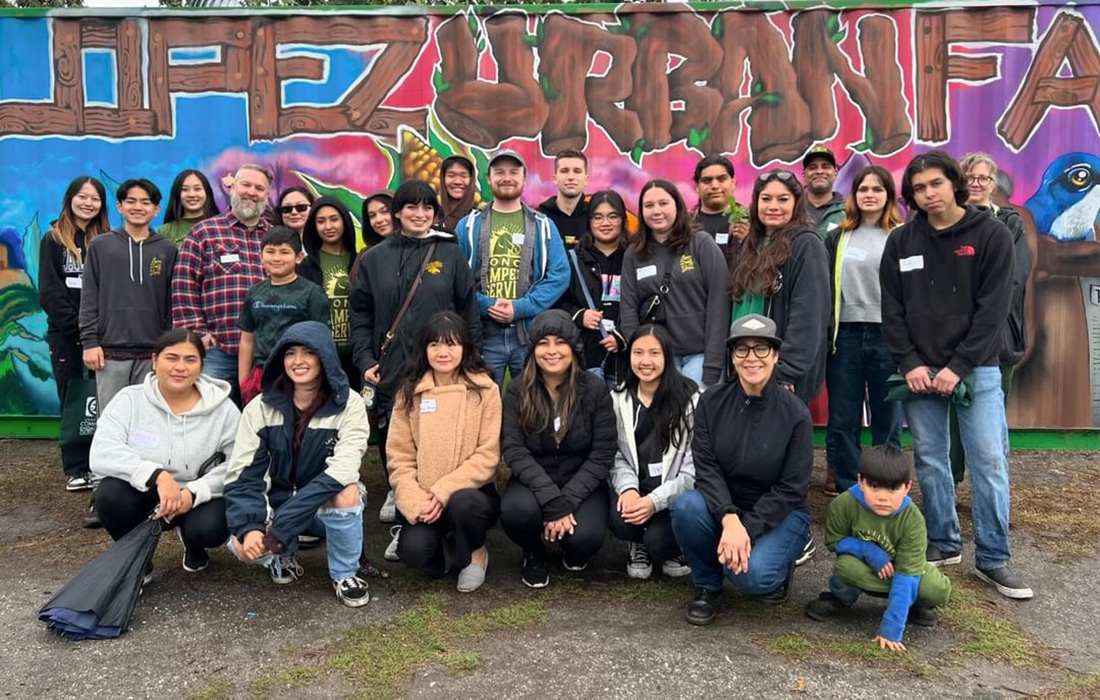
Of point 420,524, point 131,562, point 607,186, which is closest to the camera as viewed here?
point 131,562

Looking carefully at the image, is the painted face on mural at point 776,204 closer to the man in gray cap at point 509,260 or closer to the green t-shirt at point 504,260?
the man in gray cap at point 509,260

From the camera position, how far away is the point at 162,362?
3.76 metres

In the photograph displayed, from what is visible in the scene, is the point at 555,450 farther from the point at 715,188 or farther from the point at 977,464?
the point at 977,464

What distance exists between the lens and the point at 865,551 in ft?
10.7

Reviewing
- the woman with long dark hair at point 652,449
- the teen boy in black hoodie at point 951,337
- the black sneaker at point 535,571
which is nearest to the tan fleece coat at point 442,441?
the black sneaker at point 535,571

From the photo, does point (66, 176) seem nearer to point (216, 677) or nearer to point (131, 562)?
point (131, 562)

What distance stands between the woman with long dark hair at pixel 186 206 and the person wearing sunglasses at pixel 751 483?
3.55 meters

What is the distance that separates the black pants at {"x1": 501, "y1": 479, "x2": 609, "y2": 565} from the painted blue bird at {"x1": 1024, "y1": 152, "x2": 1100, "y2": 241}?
458 cm

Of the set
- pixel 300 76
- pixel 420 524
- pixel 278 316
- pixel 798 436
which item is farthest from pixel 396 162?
pixel 798 436

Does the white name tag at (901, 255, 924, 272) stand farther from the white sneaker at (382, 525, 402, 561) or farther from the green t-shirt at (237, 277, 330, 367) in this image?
the green t-shirt at (237, 277, 330, 367)

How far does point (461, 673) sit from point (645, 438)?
1.42 metres

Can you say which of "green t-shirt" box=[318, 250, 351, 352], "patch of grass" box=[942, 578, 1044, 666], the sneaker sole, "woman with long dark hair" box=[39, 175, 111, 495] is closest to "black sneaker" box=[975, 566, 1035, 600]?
the sneaker sole

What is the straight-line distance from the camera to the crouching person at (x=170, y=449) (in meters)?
3.67

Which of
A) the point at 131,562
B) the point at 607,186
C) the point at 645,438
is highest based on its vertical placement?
the point at 607,186
